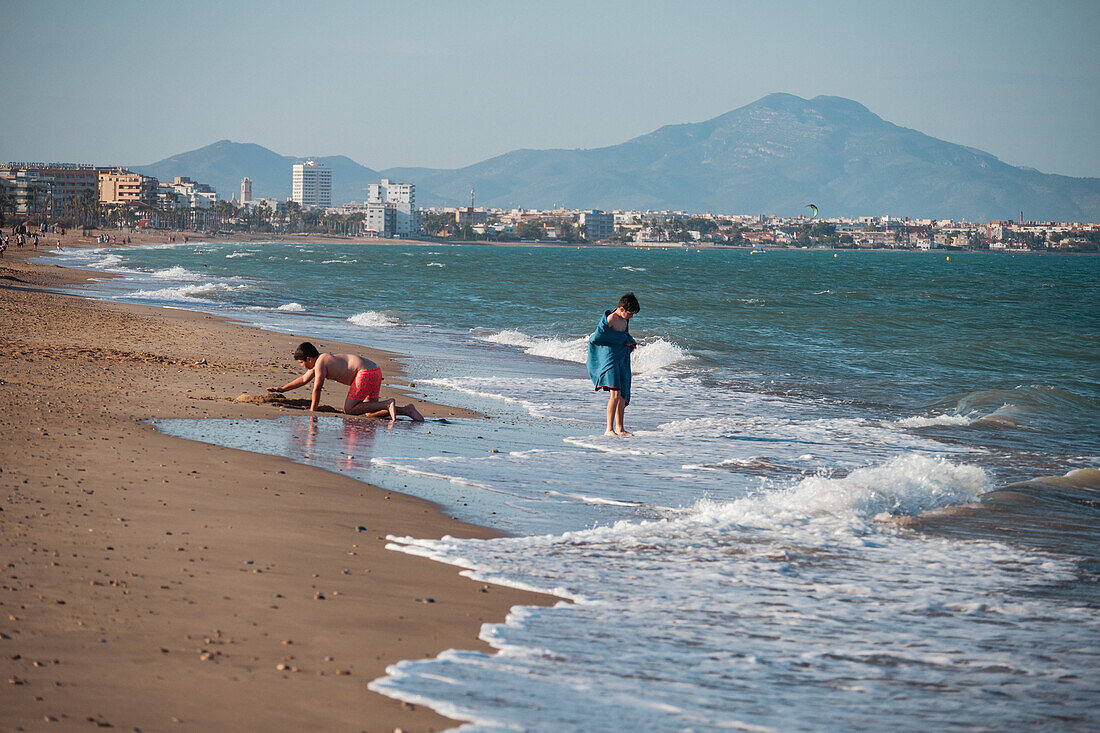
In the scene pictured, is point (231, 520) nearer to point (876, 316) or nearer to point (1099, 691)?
point (1099, 691)

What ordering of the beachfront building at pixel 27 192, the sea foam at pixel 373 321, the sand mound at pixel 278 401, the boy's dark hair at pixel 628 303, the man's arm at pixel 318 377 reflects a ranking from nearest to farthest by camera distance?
1. the man's arm at pixel 318 377
2. the boy's dark hair at pixel 628 303
3. the sand mound at pixel 278 401
4. the sea foam at pixel 373 321
5. the beachfront building at pixel 27 192

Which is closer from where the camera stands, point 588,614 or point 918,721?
point 918,721

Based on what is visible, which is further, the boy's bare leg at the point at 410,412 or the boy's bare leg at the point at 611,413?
the boy's bare leg at the point at 611,413

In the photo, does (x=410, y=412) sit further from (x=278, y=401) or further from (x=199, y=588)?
(x=199, y=588)

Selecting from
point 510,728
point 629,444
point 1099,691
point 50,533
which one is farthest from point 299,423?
point 1099,691

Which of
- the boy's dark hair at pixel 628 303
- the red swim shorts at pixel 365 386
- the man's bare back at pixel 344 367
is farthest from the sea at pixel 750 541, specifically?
the boy's dark hair at pixel 628 303

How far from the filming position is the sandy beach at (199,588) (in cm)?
379

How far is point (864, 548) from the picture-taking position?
707 centimetres

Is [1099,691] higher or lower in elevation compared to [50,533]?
lower

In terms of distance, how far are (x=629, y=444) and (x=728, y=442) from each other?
1.29m

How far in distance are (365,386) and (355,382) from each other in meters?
0.12

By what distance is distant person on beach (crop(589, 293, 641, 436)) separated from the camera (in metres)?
11.6

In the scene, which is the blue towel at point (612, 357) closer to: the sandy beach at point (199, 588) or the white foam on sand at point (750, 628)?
the white foam on sand at point (750, 628)

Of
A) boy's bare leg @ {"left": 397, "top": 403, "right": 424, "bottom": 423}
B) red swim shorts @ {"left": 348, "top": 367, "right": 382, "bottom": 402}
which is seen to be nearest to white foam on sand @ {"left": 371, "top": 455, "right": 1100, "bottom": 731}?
boy's bare leg @ {"left": 397, "top": 403, "right": 424, "bottom": 423}
